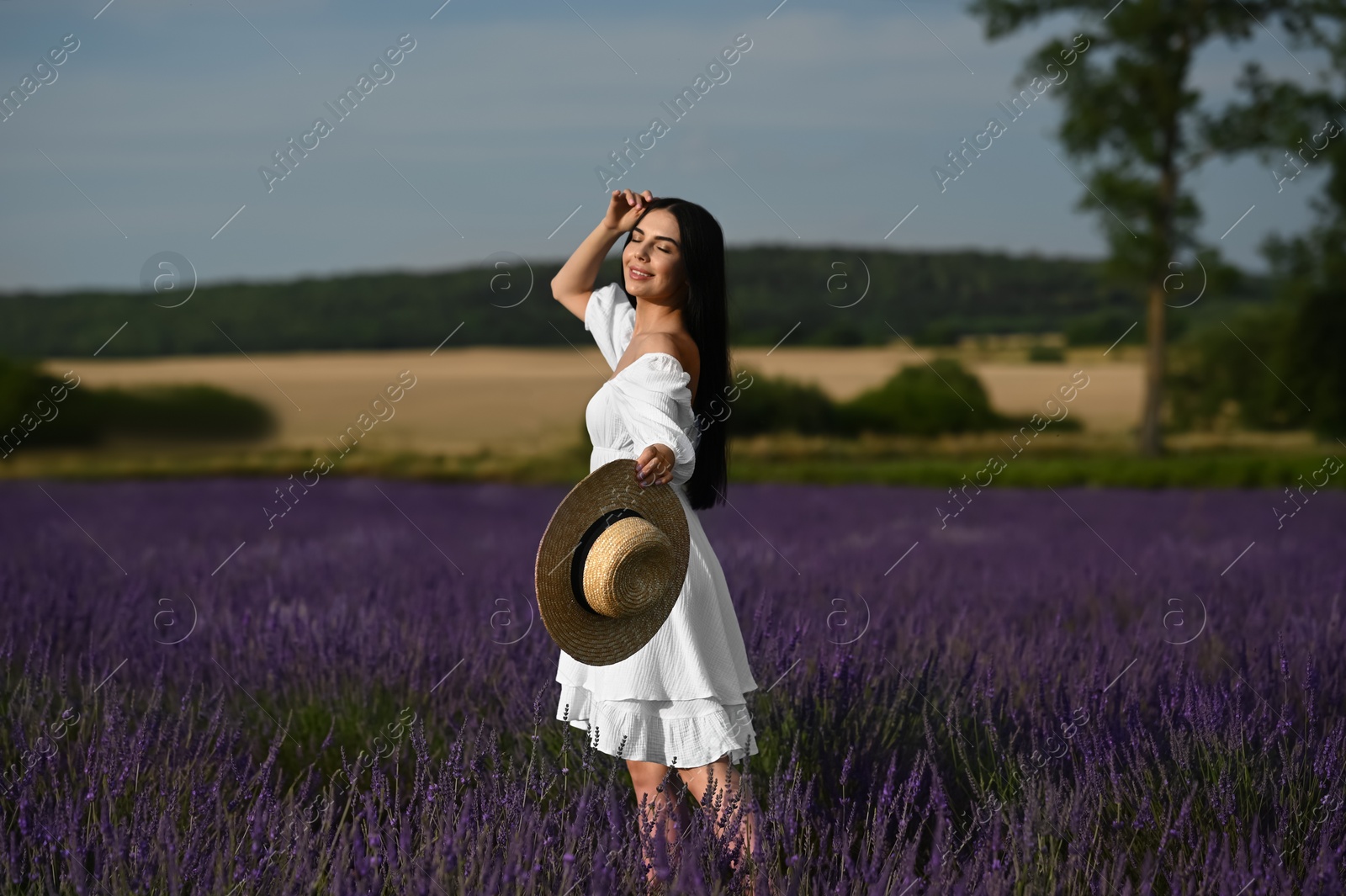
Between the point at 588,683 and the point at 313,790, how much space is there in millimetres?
868

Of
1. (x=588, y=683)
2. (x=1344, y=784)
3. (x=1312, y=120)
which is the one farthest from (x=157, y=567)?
(x=1312, y=120)

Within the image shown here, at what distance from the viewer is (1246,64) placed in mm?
17672

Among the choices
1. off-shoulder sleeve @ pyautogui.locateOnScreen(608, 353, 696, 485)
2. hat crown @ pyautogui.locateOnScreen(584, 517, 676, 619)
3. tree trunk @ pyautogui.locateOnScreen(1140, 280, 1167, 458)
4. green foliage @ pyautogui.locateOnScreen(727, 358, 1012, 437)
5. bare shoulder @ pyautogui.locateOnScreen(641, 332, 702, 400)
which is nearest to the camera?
hat crown @ pyautogui.locateOnScreen(584, 517, 676, 619)

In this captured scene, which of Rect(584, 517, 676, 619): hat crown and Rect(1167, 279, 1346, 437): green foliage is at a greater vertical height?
Rect(1167, 279, 1346, 437): green foliage

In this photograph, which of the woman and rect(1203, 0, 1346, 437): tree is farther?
rect(1203, 0, 1346, 437): tree

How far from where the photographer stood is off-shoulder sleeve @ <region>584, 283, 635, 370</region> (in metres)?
2.43

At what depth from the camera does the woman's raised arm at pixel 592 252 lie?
233cm

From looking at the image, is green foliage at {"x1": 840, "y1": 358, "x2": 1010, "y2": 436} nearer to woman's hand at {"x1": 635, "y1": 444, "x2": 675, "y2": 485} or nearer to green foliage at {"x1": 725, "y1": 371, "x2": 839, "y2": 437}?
green foliage at {"x1": 725, "y1": 371, "x2": 839, "y2": 437}

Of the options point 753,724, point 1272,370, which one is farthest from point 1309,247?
point 753,724

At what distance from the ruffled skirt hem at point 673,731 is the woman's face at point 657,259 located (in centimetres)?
81

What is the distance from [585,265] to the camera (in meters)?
2.47

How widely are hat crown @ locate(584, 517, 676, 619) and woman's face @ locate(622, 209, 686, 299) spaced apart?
50 centimetres

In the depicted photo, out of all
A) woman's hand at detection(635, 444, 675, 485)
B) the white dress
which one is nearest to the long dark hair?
the white dress

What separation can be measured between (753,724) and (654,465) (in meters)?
0.86
